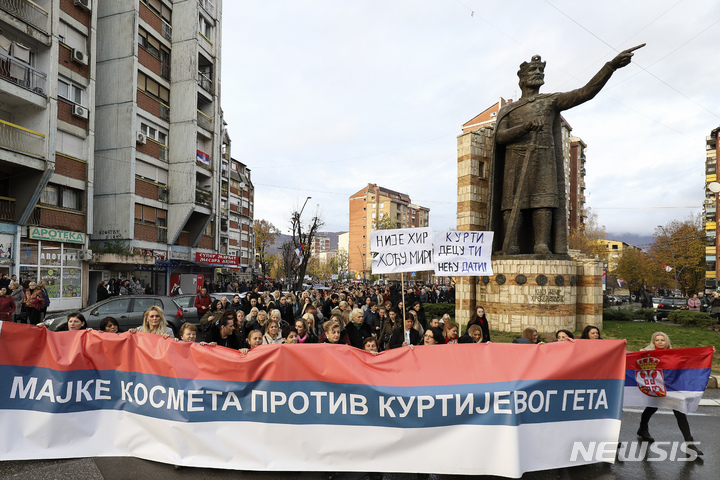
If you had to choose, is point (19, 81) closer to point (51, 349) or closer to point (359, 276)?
point (51, 349)

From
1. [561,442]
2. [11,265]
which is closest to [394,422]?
[561,442]

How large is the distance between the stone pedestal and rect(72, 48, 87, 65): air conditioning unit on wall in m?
23.0

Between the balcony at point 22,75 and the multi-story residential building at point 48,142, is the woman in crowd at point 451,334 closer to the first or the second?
the multi-story residential building at point 48,142

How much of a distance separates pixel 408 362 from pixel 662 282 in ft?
244

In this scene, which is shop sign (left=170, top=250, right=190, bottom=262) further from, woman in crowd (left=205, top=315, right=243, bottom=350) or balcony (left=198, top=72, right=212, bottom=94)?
woman in crowd (left=205, top=315, right=243, bottom=350)

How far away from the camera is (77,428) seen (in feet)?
16.6

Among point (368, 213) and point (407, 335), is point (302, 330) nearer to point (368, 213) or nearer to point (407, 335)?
point (407, 335)

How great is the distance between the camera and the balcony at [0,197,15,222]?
811 inches

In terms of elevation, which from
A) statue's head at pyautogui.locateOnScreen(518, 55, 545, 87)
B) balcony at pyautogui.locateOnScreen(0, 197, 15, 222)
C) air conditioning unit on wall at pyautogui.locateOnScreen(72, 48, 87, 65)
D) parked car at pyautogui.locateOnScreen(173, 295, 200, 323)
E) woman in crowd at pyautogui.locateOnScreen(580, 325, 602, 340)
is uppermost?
air conditioning unit on wall at pyautogui.locateOnScreen(72, 48, 87, 65)

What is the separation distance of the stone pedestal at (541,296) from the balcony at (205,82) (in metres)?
28.9

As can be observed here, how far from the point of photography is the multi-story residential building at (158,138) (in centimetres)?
2844

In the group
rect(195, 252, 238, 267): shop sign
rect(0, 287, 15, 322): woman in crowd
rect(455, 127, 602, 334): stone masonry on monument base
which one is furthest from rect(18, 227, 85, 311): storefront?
rect(455, 127, 602, 334): stone masonry on monument base

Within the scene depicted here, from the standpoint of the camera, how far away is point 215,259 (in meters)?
36.3

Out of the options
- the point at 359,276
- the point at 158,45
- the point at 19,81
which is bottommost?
the point at 359,276
